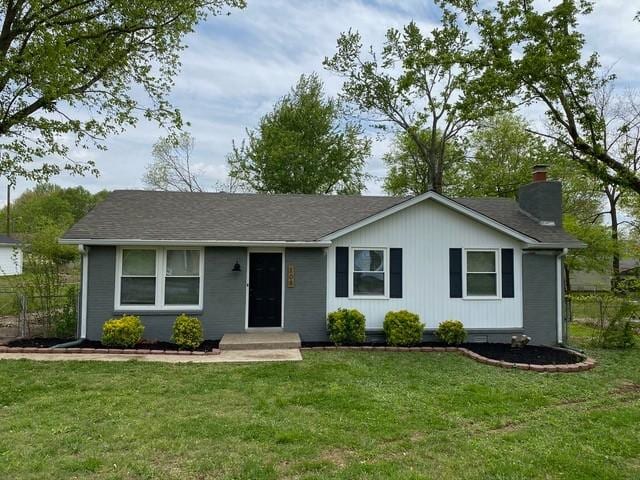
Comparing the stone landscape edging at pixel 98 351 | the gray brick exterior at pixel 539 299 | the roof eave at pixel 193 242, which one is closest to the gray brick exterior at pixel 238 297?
the roof eave at pixel 193 242

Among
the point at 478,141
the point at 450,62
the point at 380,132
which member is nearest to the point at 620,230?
the point at 478,141

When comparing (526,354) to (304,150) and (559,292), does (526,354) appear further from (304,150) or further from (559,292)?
(304,150)

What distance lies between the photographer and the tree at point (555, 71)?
11.2 m

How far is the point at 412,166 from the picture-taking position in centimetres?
2989

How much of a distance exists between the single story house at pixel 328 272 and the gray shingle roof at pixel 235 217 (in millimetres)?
69

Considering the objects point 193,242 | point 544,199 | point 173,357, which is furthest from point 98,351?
point 544,199

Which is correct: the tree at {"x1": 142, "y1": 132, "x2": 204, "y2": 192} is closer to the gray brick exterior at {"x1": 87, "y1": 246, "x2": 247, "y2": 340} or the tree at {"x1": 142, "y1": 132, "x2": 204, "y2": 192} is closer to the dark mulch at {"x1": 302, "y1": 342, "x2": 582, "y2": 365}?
the gray brick exterior at {"x1": 87, "y1": 246, "x2": 247, "y2": 340}

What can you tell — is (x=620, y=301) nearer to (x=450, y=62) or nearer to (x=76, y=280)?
(x=450, y=62)

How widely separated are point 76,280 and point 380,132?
1837 centimetres

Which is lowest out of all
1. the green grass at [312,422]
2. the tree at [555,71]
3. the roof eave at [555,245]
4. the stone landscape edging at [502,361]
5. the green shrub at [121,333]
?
the green grass at [312,422]

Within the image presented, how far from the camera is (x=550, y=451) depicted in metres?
4.46

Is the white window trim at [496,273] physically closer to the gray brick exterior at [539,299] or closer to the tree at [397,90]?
the gray brick exterior at [539,299]

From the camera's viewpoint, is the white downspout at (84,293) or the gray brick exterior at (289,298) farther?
the gray brick exterior at (289,298)

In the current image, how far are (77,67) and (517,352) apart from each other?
14.2 metres
